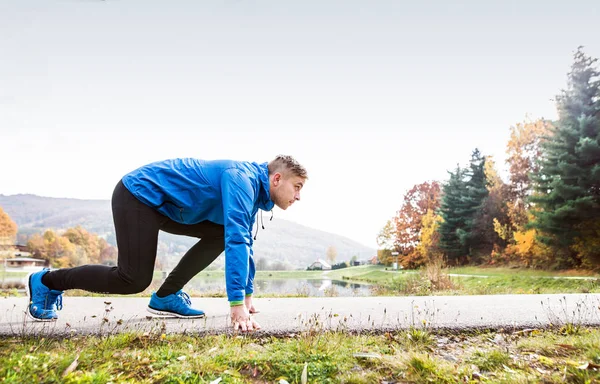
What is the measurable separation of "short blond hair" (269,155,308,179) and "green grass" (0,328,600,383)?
112 cm

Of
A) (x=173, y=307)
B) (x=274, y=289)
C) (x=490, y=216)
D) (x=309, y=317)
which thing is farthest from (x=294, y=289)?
(x=490, y=216)

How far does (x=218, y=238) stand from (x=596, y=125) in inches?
802

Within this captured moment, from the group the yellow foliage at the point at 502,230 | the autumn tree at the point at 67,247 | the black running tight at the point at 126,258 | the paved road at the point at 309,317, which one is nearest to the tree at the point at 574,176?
the yellow foliage at the point at 502,230

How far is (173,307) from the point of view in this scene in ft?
12.4

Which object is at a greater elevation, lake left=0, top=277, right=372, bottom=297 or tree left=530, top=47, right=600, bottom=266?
tree left=530, top=47, right=600, bottom=266

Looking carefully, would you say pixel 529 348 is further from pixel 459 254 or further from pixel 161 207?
pixel 459 254

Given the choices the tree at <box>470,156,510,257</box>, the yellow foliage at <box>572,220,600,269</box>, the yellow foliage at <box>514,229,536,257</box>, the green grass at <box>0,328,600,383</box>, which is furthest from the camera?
the tree at <box>470,156,510,257</box>

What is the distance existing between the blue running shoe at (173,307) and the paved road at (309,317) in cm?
9

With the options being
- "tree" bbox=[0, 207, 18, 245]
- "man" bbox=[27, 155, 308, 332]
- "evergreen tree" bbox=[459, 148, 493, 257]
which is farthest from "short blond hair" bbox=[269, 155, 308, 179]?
"tree" bbox=[0, 207, 18, 245]

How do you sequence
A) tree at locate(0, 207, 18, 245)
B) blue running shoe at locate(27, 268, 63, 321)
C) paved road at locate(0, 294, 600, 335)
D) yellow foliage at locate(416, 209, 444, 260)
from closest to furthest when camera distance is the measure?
paved road at locate(0, 294, 600, 335)
blue running shoe at locate(27, 268, 63, 321)
yellow foliage at locate(416, 209, 444, 260)
tree at locate(0, 207, 18, 245)

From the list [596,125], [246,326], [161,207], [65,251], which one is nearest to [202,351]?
[246,326]

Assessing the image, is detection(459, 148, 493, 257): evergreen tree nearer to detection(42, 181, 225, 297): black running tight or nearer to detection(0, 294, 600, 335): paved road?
detection(0, 294, 600, 335): paved road

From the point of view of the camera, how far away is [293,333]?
3.21 m

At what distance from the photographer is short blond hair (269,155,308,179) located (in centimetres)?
319
